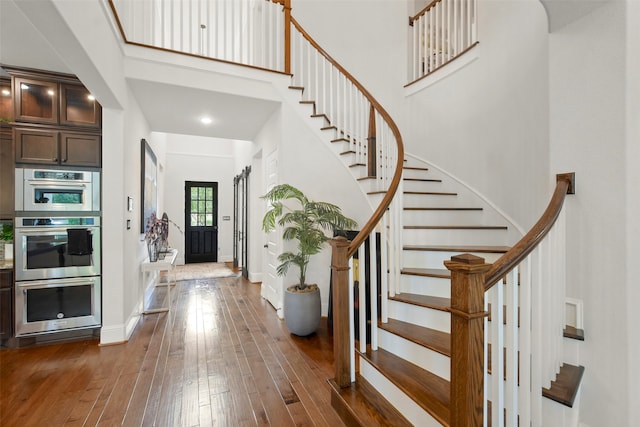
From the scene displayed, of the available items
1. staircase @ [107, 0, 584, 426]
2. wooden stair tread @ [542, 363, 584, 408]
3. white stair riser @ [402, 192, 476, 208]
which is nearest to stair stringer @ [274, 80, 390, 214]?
staircase @ [107, 0, 584, 426]

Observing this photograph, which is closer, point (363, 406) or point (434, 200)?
point (363, 406)

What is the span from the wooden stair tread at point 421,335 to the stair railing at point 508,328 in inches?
16.8

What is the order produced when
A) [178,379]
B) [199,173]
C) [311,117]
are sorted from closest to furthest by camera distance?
[178,379]
[311,117]
[199,173]

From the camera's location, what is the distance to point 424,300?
2.18 meters

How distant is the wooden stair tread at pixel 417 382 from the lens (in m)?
1.51

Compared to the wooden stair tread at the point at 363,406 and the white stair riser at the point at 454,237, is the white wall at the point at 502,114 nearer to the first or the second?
the white stair riser at the point at 454,237

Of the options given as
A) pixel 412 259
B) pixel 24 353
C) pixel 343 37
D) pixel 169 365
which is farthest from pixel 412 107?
pixel 24 353

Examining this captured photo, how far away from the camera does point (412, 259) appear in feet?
8.70

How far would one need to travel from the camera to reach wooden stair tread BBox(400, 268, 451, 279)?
224cm

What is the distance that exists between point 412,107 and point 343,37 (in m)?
1.68

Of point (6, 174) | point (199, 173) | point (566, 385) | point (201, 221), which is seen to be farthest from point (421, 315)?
point (199, 173)

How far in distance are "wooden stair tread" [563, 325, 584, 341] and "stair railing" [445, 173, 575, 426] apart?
67 millimetres

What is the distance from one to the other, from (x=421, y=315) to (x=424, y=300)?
110 mm

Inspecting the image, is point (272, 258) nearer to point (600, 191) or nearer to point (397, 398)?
point (397, 398)
